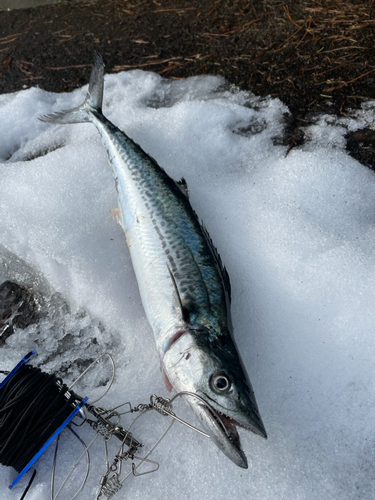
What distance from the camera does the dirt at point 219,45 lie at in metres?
3.66

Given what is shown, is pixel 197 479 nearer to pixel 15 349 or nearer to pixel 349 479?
pixel 349 479

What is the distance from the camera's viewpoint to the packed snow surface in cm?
231

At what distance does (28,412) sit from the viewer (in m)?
A: 2.07

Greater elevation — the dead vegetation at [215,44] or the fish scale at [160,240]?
the dead vegetation at [215,44]

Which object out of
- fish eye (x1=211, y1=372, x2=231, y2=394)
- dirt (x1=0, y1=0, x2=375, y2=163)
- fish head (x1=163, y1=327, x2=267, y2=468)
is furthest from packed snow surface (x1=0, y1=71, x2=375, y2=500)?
fish eye (x1=211, y1=372, x2=231, y2=394)

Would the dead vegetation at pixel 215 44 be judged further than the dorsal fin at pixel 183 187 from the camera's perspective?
Yes

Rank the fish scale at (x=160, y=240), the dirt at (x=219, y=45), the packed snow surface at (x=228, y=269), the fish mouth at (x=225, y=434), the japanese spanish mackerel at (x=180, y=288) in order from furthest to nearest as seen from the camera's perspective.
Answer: the dirt at (x=219, y=45)
the fish scale at (x=160, y=240)
the packed snow surface at (x=228, y=269)
the japanese spanish mackerel at (x=180, y=288)
the fish mouth at (x=225, y=434)

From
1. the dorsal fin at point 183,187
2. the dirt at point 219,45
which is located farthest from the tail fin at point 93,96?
the dorsal fin at point 183,187

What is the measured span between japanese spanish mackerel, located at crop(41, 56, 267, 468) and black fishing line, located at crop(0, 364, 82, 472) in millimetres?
694

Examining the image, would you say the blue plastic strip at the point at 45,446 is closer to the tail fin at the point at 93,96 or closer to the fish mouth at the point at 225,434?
the fish mouth at the point at 225,434

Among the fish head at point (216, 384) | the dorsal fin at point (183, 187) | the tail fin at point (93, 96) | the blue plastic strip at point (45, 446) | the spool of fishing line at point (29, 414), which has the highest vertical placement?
the tail fin at point (93, 96)

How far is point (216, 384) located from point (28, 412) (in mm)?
1111

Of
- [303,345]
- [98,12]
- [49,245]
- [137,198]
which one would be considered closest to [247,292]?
[303,345]

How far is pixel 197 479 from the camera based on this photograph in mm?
2252
